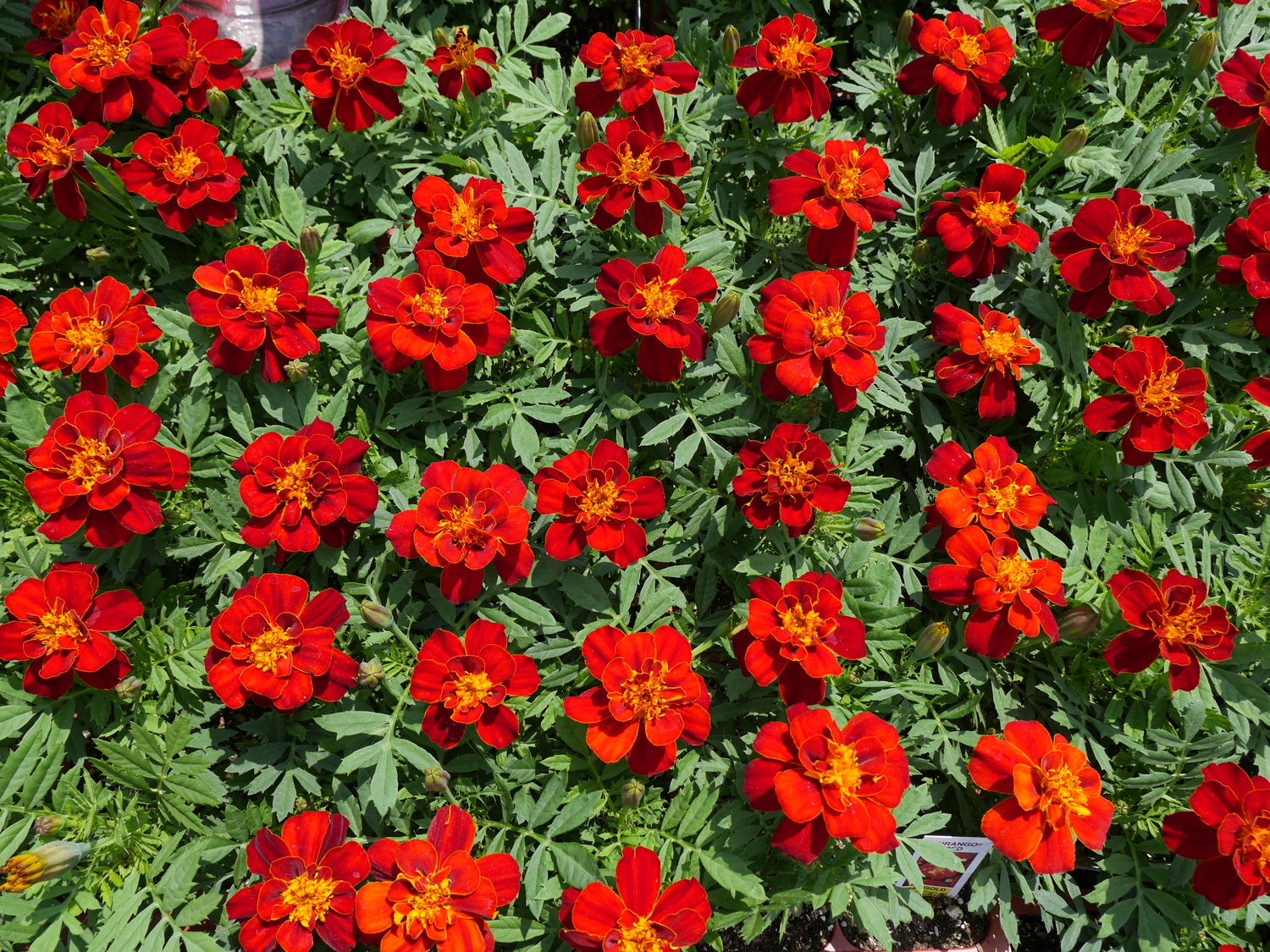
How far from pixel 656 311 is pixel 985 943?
5.61ft

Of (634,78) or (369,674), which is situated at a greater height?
(634,78)

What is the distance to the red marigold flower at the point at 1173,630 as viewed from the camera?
1.61 meters

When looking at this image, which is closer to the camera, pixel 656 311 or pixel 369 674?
pixel 369 674

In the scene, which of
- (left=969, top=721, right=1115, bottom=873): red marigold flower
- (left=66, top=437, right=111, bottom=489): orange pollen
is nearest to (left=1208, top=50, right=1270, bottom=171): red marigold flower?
(left=969, top=721, right=1115, bottom=873): red marigold flower

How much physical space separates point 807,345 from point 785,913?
1132 millimetres

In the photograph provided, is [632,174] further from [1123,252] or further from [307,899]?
[307,899]

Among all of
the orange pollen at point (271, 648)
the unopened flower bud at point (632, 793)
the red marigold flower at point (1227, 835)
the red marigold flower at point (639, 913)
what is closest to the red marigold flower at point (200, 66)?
the orange pollen at point (271, 648)

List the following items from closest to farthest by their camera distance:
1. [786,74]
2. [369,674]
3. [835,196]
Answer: [369,674] → [835,196] → [786,74]

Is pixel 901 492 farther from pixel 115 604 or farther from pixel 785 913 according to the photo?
pixel 115 604

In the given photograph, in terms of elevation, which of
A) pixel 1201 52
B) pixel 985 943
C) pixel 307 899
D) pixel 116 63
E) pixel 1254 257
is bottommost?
pixel 985 943

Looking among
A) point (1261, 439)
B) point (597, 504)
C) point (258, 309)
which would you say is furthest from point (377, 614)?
point (1261, 439)

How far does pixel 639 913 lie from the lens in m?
1.36

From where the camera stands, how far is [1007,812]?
4.88ft

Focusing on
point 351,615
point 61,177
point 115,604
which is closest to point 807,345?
point 351,615
